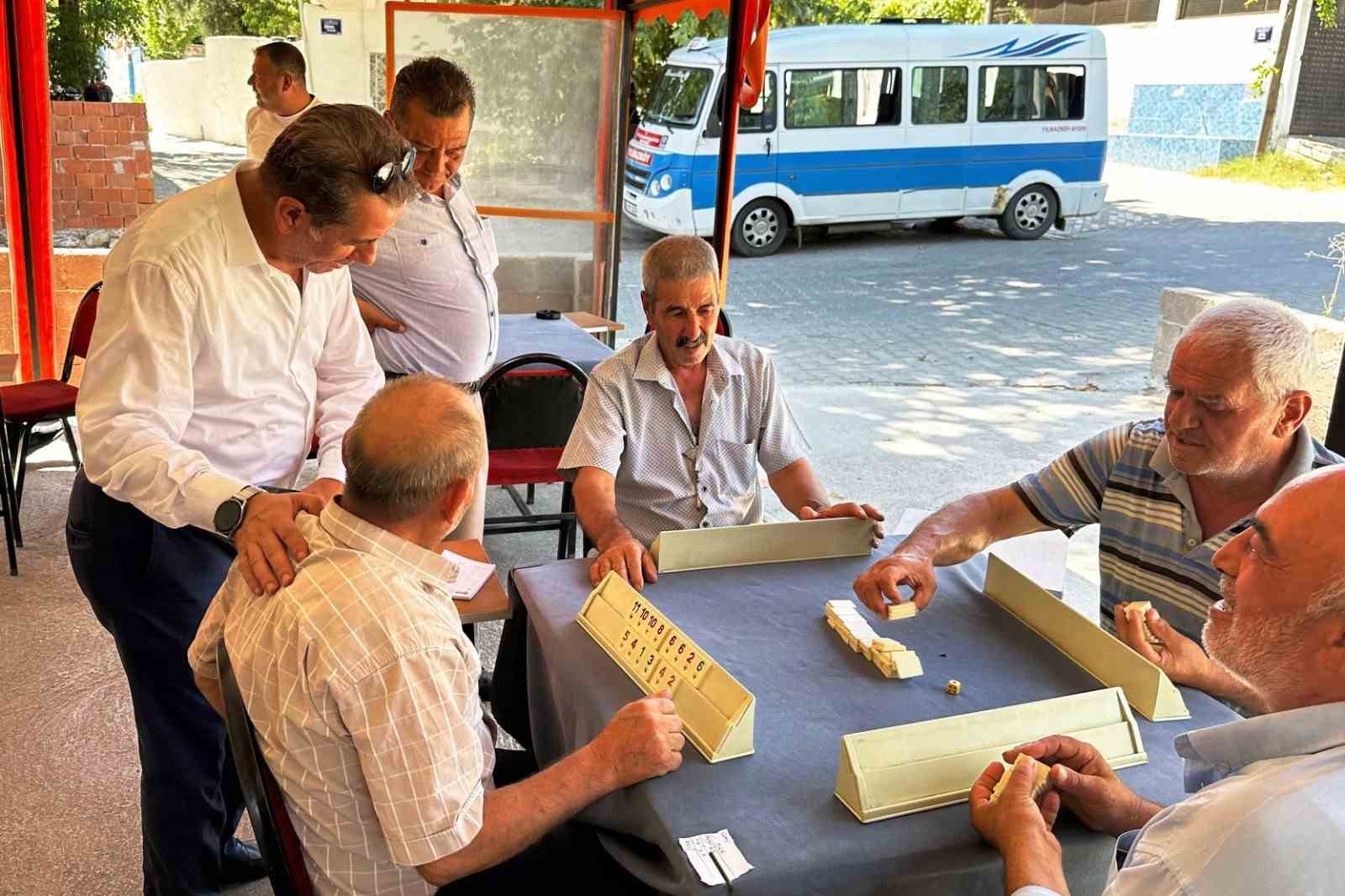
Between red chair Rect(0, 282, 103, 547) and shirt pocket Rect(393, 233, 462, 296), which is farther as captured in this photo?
red chair Rect(0, 282, 103, 547)

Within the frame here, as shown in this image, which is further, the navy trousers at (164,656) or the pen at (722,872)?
the navy trousers at (164,656)

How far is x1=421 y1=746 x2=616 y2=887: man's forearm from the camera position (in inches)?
56.0

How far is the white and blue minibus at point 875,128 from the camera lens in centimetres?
1187

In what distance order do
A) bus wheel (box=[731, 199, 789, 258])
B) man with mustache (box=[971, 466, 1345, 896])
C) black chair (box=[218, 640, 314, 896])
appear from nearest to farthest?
man with mustache (box=[971, 466, 1345, 896]) < black chair (box=[218, 640, 314, 896]) < bus wheel (box=[731, 199, 789, 258])

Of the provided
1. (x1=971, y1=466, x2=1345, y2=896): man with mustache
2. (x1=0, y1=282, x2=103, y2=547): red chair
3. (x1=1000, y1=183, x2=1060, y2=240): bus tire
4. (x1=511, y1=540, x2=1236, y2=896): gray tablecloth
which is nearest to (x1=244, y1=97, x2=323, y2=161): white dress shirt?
(x1=0, y1=282, x2=103, y2=547): red chair

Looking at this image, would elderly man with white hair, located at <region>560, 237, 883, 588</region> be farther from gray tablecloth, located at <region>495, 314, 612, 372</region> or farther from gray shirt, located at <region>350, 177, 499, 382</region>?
gray tablecloth, located at <region>495, 314, 612, 372</region>

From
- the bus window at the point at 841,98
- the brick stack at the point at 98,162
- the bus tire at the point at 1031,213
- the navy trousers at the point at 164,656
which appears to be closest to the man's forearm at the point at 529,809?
the navy trousers at the point at 164,656

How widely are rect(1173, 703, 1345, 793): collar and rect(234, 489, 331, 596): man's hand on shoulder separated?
45.5 inches

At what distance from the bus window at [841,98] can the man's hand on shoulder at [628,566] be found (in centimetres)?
1060

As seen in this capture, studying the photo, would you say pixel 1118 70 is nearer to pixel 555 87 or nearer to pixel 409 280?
pixel 555 87

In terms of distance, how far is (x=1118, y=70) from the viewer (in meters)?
16.0

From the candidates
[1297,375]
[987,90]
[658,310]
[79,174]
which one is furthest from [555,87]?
[987,90]

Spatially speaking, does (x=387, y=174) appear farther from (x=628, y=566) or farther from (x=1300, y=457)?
(x=1300, y=457)

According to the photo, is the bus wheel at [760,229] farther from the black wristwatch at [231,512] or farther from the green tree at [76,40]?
the black wristwatch at [231,512]
